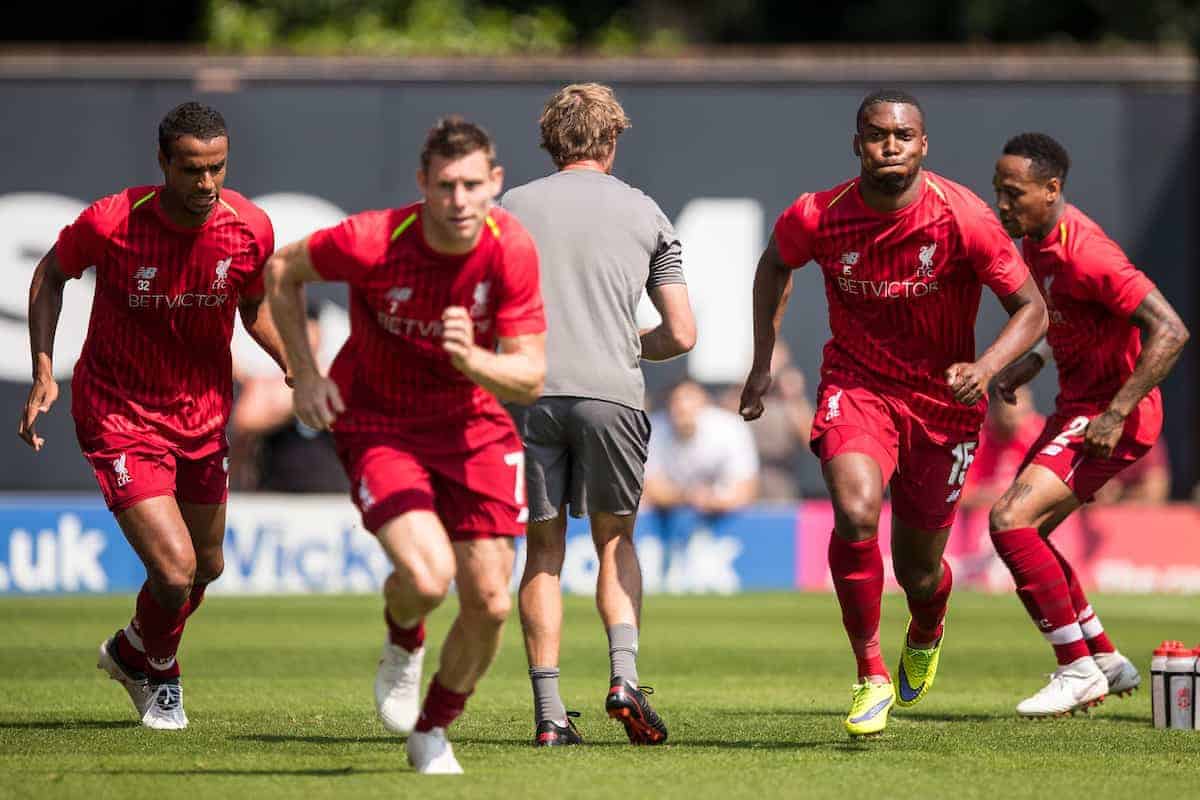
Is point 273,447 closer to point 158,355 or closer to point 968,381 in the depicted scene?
point 158,355

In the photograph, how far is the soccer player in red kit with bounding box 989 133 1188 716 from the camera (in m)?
9.15

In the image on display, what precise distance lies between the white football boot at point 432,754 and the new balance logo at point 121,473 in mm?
2169

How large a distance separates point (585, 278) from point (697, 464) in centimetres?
1027

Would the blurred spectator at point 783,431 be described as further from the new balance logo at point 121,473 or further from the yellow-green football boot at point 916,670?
the new balance logo at point 121,473

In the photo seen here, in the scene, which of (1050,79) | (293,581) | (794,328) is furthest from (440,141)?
(1050,79)

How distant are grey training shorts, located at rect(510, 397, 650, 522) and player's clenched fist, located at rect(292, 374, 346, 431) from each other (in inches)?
56.7

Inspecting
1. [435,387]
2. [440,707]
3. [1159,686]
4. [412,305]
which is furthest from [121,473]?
[1159,686]

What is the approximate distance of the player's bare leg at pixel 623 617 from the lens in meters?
7.92

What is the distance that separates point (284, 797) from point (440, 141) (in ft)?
7.47

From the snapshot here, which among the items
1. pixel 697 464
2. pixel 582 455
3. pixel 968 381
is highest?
pixel 968 381

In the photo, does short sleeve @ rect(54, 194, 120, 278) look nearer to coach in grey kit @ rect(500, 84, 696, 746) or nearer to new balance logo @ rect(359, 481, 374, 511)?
coach in grey kit @ rect(500, 84, 696, 746)

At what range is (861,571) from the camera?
A: 8250 millimetres

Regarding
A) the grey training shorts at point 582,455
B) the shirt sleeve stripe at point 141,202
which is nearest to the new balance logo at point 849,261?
the grey training shorts at point 582,455

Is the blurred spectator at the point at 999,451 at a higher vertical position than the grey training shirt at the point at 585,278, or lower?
lower
